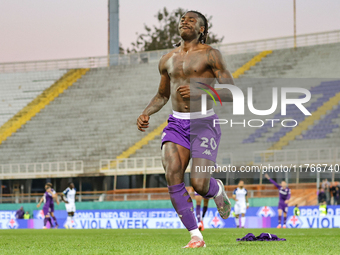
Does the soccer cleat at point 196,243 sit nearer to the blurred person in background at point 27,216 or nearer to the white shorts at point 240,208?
the white shorts at point 240,208

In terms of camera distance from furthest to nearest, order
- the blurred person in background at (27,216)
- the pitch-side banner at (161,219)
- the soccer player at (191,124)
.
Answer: the blurred person in background at (27,216) → the pitch-side banner at (161,219) → the soccer player at (191,124)

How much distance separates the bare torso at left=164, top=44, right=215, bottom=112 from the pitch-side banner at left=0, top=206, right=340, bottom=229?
618 inches

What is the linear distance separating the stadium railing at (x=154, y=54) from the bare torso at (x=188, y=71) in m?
31.6

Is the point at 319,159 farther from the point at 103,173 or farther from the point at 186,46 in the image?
the point at 186,46

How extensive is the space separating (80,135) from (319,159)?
1526cm

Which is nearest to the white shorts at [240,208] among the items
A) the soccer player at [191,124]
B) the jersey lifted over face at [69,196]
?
the jersey lifted over face at [69,196]

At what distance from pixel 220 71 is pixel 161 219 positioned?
17848 millimetres

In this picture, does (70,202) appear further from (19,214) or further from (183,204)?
(183,204)

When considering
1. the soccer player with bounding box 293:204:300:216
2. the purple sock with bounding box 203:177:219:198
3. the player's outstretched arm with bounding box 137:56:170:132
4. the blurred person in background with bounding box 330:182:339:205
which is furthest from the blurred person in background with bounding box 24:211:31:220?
the purple sock with bounding box 203:177:219:198

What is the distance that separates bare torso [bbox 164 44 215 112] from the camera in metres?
6.24

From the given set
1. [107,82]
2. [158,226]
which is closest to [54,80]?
[107,82]

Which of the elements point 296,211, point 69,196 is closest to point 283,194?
point 296,211

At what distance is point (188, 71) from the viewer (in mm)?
6262

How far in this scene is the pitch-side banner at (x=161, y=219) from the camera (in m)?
21.3
